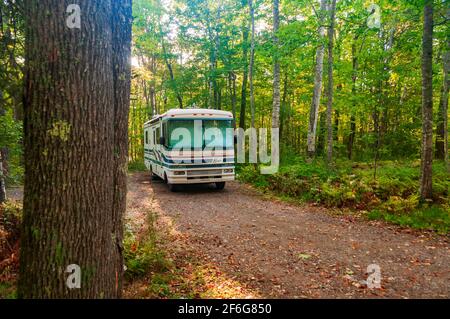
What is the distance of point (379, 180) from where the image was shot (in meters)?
8.81

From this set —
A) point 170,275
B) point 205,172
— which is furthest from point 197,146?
point 170,275

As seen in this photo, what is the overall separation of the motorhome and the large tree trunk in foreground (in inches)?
321

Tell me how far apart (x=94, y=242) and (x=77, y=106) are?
1.24 metres

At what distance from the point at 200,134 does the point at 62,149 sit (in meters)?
8.70

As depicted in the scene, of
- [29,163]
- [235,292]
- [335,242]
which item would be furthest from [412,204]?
[29,163]

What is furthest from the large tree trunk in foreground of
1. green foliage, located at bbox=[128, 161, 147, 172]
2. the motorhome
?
green foliage, located at bbox=[128, 161, 147, 172]

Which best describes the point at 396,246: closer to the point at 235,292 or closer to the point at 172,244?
the point at 235,292

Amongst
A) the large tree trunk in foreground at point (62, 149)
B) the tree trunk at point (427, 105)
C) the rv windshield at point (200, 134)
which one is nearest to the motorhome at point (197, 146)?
the rv windshield at point (200, 134)

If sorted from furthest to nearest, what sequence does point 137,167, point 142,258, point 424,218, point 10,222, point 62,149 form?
point 137,167
point 424,218
point 10,222
point 142,258
point 62,149

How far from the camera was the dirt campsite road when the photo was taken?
4.21 meters

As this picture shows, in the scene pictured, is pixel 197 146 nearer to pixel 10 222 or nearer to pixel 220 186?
pixel 220 186

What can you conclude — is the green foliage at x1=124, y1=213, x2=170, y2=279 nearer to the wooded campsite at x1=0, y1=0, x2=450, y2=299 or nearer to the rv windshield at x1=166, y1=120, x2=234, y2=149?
the wooded campsite at x1=0, y1=0, x2=450, y2=299

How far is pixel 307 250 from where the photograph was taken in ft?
18.3

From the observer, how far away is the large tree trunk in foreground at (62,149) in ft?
7.83
